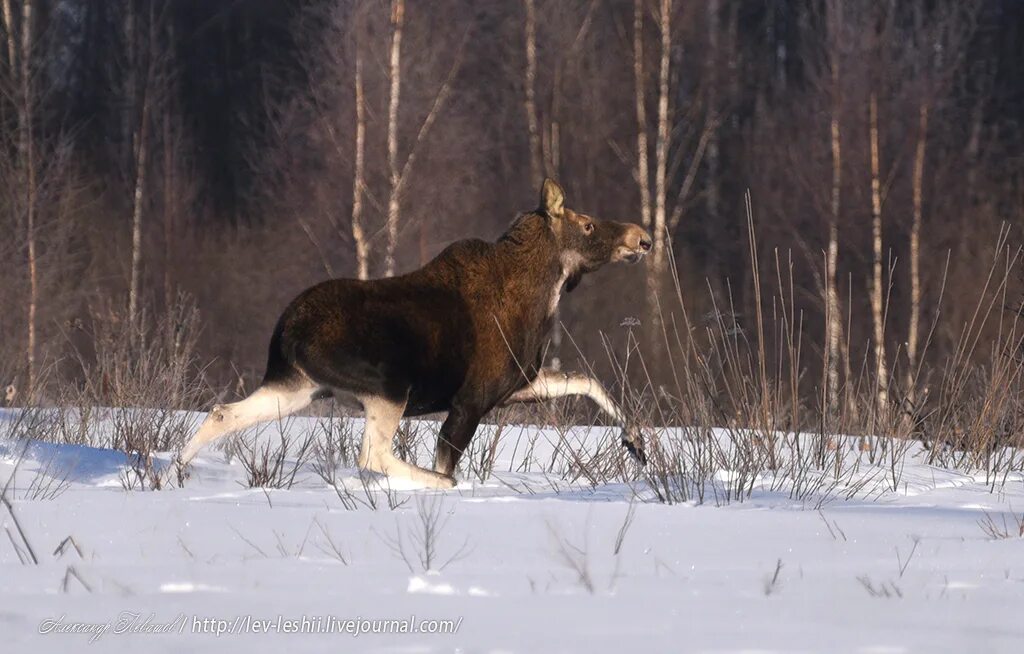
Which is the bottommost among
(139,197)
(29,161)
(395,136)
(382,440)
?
(139,197)

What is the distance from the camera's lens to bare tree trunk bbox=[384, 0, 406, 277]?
51.1ft

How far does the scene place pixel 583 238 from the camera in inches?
268

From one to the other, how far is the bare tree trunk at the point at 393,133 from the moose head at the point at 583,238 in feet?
28.5

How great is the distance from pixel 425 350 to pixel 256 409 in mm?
740

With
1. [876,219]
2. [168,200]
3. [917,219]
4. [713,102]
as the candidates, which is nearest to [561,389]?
[876,219]

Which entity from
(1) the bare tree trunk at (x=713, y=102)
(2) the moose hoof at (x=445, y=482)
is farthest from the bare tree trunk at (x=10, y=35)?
(2) the moose hoof at (x=445, y=482)

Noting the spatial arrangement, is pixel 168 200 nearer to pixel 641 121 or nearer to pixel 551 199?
pixel 641 121

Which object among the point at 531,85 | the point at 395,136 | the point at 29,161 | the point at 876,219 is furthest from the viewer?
the point at 531,85

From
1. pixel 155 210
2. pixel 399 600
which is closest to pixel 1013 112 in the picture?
pixel 155 210

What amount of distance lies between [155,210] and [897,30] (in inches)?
420

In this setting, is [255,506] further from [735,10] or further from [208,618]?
[735,10]

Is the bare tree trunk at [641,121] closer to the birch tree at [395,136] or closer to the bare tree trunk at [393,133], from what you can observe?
the birch tree at [395,136]

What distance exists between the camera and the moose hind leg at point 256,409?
5.85 meters

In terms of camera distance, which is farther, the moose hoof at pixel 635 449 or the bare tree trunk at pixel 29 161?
the bare tree trunk at pixel 29 161
